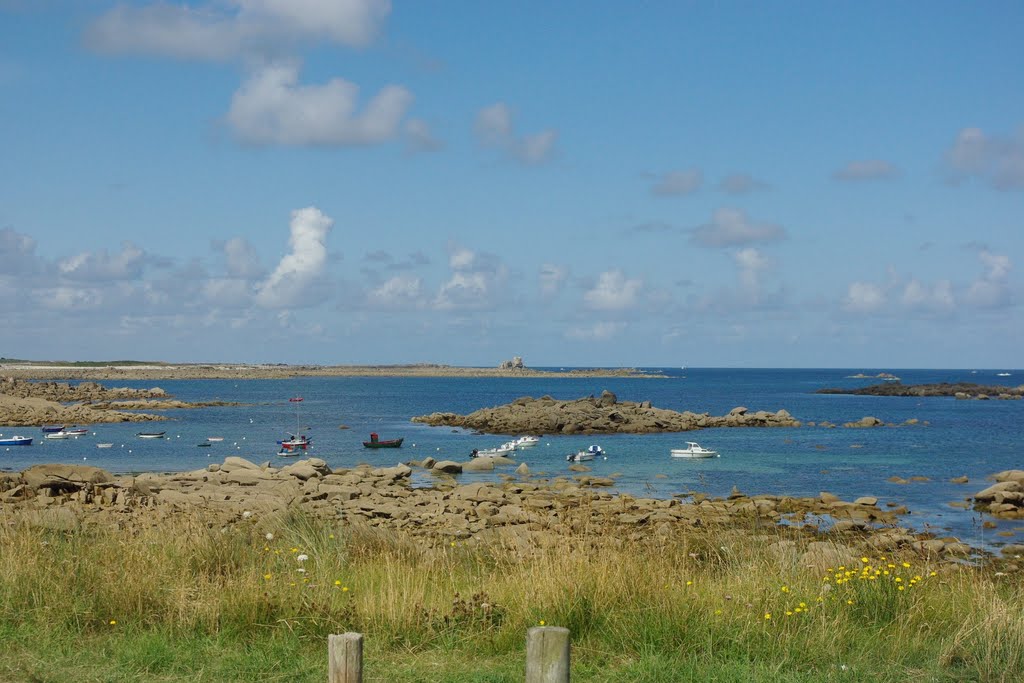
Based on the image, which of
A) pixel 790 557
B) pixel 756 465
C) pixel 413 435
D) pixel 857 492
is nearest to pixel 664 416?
pixel 413 435

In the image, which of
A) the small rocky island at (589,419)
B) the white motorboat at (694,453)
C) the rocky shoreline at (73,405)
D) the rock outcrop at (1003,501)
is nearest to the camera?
the rock outcrop at (1003,501)

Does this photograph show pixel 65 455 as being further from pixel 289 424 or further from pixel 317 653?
pixel 317 653

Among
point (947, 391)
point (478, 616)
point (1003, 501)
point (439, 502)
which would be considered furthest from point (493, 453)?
point (947, 391)

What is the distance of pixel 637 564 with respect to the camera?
32.2 ft

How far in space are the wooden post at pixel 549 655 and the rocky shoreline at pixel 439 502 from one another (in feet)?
46.9

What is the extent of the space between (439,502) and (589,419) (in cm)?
3680

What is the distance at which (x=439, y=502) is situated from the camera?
29.5m

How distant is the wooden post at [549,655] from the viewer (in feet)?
17.6

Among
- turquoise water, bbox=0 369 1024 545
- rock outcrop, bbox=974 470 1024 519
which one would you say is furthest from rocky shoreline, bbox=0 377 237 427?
rock outcrop, bbox=974 470 1024 519

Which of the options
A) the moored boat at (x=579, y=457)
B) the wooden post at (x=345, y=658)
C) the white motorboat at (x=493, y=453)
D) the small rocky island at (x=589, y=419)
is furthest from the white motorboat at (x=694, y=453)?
the wooden post at (x=345, y=658)

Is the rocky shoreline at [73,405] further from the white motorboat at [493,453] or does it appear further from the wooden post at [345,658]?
the wooden post at [345,658]

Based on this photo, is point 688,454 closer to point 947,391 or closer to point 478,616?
point 478,616

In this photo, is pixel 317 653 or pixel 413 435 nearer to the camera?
pixel 317 653

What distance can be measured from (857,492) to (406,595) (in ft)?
99.0
